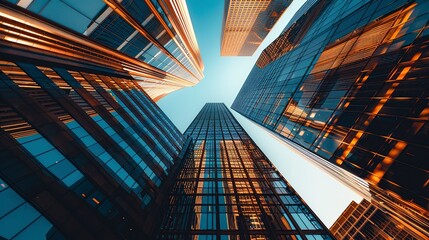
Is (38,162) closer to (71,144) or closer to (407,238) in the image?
(71,144)

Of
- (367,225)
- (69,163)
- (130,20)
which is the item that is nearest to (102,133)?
(69,163)

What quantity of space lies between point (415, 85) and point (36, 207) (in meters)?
25.0

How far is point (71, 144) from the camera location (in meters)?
15.7

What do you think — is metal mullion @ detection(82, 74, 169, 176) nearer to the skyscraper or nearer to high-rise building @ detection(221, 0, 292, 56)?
the skyscraper

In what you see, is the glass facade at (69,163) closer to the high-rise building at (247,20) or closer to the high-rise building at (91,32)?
the high-rise building at (91,32)

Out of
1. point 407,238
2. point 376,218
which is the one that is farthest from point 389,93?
point 376,218

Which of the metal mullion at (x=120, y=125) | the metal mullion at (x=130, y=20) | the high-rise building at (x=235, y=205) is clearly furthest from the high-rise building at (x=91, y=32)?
the high-rise building at (x=235, y=205)

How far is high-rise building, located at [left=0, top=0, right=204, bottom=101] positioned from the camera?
44.2ft

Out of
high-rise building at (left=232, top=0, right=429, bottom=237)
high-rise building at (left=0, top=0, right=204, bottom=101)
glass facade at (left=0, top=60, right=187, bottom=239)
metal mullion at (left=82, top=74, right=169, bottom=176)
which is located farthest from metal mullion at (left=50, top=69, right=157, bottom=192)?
high-rise building at (left=232, top=0, right=429, bottom=237)

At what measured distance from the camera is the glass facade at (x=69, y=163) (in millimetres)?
11052

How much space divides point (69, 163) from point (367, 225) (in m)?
72.7

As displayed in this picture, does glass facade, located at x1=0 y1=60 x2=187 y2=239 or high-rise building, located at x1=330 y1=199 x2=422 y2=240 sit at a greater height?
glass facade, located at x1=0 y1=60 x2=187 y2=239

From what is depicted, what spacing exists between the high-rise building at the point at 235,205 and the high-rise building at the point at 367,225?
3538 cm

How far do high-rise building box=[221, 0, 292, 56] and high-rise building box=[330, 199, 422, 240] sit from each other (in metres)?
122
